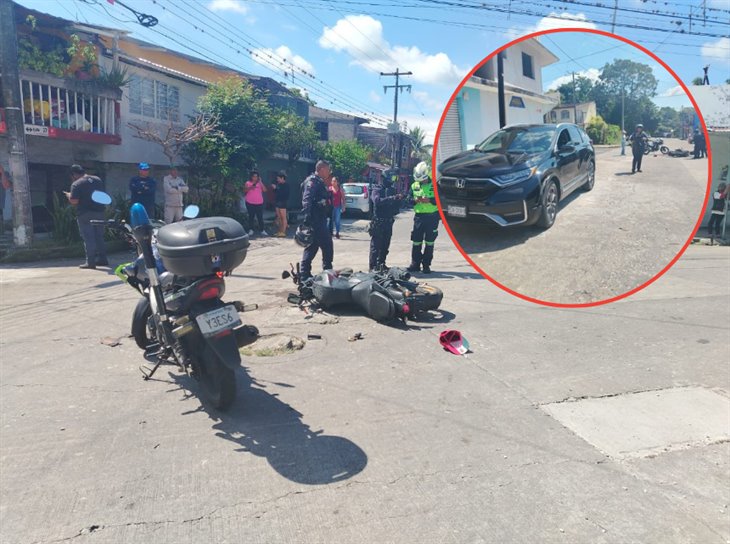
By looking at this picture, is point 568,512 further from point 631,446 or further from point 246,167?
point 246,167

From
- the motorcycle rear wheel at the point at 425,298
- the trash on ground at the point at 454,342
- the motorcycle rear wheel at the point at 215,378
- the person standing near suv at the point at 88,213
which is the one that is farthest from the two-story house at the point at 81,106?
the trash on ground at the point at 454,342

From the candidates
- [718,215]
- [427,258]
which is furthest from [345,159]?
[427,258]

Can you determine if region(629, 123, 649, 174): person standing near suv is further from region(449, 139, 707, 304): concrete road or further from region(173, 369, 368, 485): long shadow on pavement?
region(173, 369, 368, 485): long shadow on pavement

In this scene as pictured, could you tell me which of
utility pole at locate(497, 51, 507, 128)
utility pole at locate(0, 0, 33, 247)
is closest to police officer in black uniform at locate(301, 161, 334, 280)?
utility pole at locate(0, 0, 33, 247)

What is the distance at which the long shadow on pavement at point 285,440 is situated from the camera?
3.33 meters

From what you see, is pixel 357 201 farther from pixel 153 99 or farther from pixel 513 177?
pixel 513 177

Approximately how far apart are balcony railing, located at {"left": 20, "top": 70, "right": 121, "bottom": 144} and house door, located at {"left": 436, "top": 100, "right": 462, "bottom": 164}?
1149cm

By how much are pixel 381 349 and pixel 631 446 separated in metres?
2.46

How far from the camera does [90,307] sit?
276 inches

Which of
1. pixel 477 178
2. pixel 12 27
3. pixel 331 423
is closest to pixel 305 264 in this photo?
pixel 331 423

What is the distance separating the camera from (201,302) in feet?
13.4

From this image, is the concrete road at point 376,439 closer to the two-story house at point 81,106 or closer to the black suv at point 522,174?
the black suv at point 522,174

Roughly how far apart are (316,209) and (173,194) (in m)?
5.99

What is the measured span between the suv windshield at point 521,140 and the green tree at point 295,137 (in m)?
18.5
